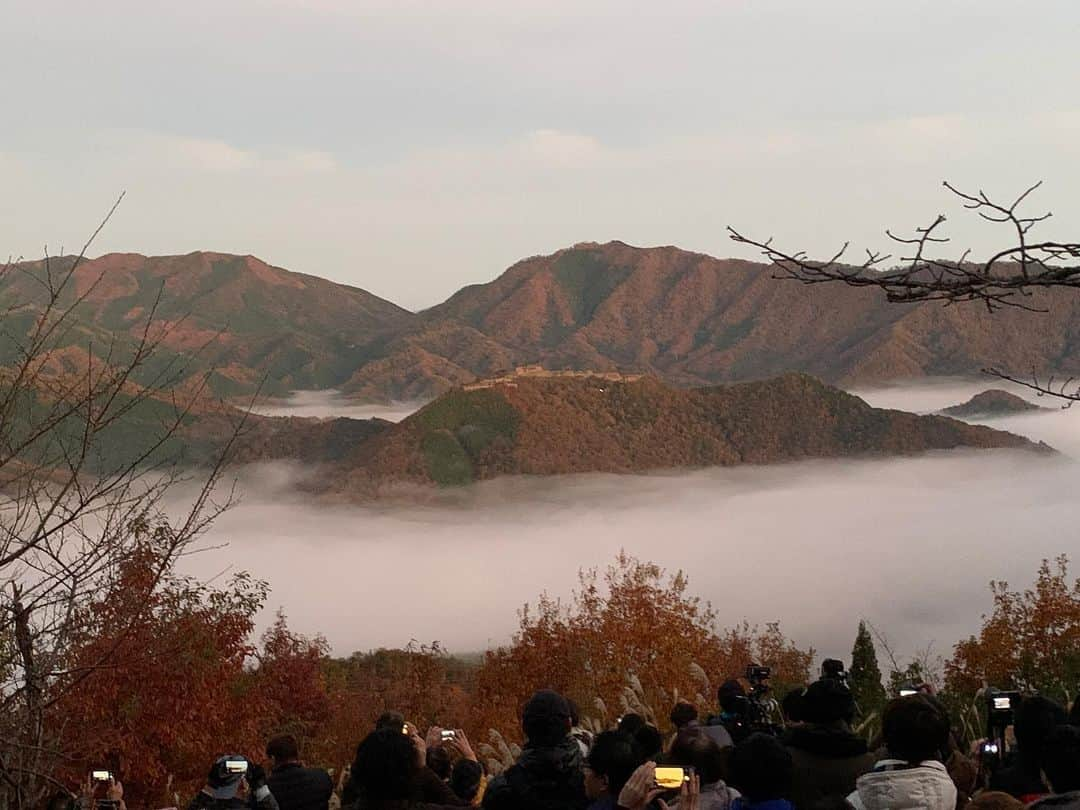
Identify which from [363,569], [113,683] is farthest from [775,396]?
[113,683]

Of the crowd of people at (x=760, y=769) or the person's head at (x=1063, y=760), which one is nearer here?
→ the person's head at (x=1063, y=760)

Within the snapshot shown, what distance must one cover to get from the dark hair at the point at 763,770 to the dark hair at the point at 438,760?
2088mm

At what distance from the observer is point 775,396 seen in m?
195

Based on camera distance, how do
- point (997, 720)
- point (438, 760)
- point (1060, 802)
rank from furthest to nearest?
point (438, 760) → point (997, 720) → point (1060, 802)

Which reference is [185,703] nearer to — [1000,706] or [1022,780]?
[1000,706]

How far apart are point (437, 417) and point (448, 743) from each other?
184 metres

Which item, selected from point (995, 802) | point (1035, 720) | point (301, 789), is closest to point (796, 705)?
point (1035, 720)

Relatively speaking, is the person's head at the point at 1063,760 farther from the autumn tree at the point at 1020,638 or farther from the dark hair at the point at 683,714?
the autumn tree at the point at 1020,638

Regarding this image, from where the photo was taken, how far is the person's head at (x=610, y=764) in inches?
183

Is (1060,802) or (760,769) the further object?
(760,769)

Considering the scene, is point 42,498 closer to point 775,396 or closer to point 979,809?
point 979,809

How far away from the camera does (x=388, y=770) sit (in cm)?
430

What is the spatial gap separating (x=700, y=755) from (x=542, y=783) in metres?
0.68

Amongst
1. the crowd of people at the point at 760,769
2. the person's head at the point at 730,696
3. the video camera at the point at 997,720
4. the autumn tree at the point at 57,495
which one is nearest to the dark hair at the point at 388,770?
the crowd of people at the point at 760,769
